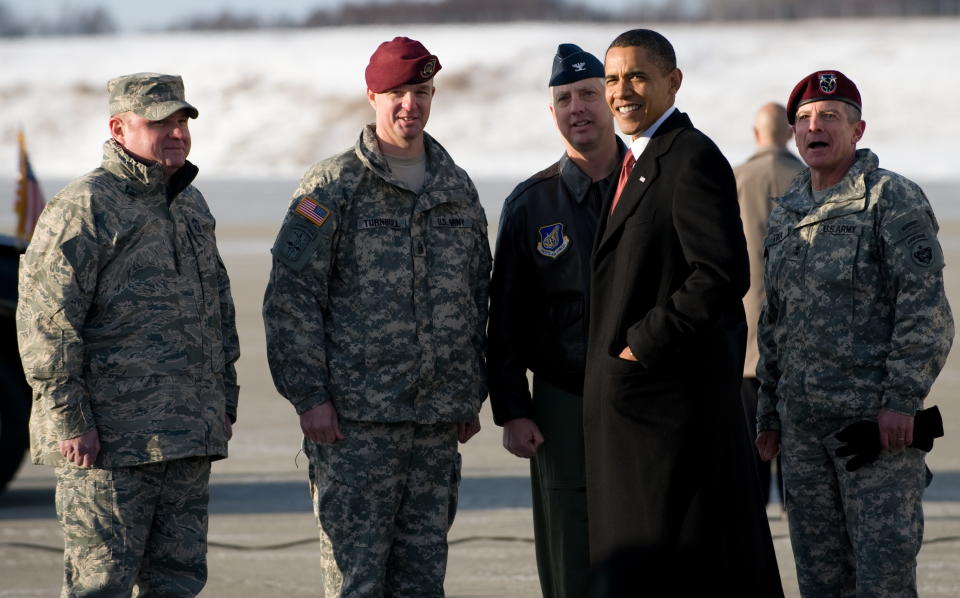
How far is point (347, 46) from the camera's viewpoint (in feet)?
236

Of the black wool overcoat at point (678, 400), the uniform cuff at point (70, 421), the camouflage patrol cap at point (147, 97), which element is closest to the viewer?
the black wool overcoat at point (678, 400)

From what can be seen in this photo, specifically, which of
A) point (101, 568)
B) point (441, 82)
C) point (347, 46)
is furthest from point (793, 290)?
point (347, 46)

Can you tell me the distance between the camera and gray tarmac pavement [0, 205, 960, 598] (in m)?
5.95

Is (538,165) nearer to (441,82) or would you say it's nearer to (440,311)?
(441,82)

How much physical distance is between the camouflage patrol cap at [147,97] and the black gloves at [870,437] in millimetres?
2323

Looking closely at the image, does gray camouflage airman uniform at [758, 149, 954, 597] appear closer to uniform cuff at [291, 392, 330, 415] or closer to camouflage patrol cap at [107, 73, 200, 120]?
uniform cuff at [291, 392, 330, 415]

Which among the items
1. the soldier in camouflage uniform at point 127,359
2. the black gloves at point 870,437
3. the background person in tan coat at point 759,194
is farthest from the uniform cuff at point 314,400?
the background person in tan coat at point 759,194

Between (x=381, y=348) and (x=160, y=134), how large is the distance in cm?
100

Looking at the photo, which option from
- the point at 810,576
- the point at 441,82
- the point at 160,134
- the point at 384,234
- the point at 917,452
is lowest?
the point at 810,576

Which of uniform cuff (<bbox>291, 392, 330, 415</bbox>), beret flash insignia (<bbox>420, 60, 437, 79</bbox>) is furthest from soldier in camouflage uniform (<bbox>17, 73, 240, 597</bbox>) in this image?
beret flash insignia (<bbox>420, 60, 437, 79</bbox>)

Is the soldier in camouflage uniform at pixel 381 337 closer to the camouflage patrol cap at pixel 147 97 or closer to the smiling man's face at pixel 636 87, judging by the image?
the camouflage patrol cap at pixel 147 97

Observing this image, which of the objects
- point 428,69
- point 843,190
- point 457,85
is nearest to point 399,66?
point 428,69

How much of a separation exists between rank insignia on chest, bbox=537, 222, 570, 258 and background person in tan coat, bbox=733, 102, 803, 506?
2.22 metres

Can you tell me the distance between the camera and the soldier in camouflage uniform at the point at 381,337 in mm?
4559
